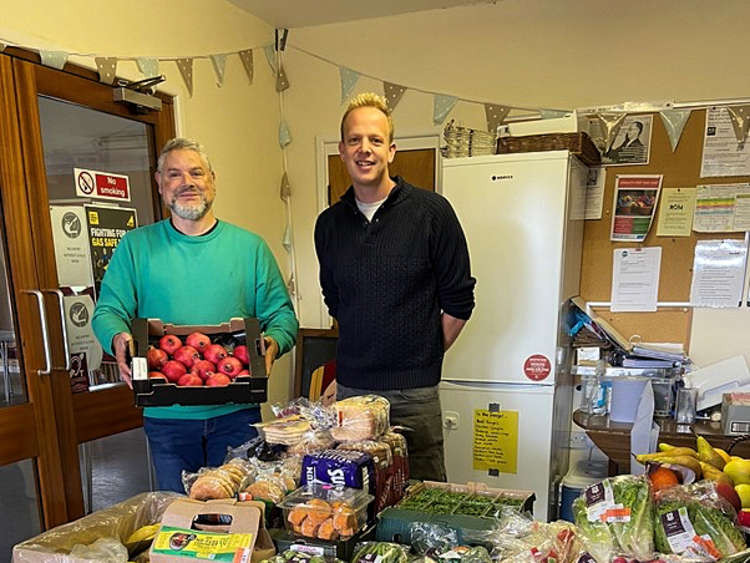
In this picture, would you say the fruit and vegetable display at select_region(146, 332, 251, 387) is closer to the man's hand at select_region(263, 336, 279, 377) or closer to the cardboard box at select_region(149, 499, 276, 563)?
the man's hand at select_region(263, 336, 279, 377)

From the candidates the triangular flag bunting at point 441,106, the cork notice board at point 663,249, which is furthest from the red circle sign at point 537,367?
the triangular flag bunting at point 441,106

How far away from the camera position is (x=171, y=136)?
8.28 ft

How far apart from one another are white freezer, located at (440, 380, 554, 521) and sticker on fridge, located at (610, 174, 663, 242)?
0.89 metres

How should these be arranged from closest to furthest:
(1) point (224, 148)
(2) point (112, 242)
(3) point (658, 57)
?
(2) point (112, 242)
(3) point (658, 57)
(1) point (224, 148)

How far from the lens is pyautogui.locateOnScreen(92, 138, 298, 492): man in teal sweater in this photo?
1.59 meters

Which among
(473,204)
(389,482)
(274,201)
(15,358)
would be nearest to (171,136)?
(274,201)

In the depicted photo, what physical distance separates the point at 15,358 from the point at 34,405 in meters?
Result: 0.17

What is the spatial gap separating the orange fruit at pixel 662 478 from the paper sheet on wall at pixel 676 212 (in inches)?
68.5

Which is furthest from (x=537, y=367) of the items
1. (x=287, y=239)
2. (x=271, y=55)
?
(x=271, y=55)

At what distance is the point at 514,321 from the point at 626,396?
57 cm

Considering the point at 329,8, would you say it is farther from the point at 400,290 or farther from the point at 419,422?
the point at 419,422

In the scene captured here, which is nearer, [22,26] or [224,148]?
[22,26]

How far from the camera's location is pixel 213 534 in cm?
95

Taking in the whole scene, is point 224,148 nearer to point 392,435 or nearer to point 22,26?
point 22,26
